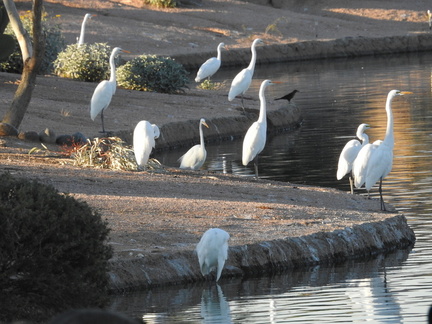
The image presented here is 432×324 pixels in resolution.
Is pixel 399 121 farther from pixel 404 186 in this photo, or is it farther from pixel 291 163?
pixel 404 186

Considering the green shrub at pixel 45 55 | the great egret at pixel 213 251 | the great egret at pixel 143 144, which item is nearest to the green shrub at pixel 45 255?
the great egret at pixel 213 251

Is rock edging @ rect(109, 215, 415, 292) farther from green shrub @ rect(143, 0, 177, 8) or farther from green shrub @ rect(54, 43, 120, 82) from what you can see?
green shrub @ rect(143, 0, 177, 8)

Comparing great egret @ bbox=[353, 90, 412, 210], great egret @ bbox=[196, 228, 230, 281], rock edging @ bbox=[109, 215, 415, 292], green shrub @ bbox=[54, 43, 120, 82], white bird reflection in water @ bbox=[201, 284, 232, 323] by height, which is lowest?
white bird reflection in water @ bbox=[201, 284, 232, 323]

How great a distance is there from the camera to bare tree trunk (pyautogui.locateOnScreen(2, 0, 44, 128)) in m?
16.8

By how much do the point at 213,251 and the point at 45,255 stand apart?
2496 millimetres

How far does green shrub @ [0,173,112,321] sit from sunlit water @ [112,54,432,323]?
1363mm

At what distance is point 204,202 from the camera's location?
13086 millimetres

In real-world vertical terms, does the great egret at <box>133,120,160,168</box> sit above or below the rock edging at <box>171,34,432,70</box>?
below

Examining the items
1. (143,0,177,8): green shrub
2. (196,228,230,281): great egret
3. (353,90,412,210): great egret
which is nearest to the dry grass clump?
(353,90,412,210): great egret

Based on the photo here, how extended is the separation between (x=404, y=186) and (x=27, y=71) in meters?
6.72

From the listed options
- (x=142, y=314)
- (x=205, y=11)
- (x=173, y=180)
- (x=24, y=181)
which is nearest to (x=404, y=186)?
(x=173, y=180)

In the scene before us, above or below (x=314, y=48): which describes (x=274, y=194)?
below

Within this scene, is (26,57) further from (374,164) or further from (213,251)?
(213,251)

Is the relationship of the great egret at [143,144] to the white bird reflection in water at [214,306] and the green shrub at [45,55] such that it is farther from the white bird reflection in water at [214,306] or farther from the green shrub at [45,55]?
the green shrub at [45,55]
